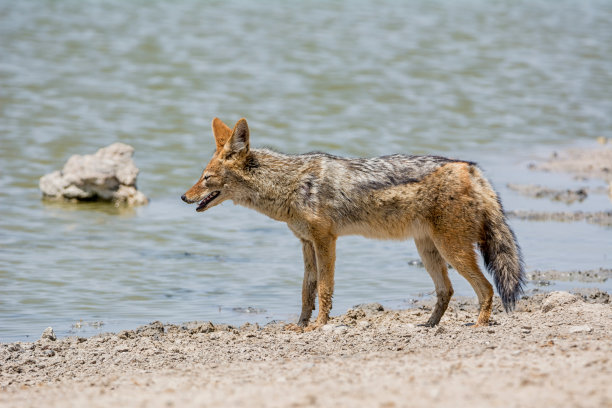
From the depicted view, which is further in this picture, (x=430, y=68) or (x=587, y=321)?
(x=430, y=68)

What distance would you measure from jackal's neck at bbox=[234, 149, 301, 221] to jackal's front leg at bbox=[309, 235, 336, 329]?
46cm

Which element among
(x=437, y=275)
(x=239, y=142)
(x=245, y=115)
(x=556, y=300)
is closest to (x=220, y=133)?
(x=239, y=142)

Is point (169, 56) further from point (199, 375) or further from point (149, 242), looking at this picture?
point (199, 375)

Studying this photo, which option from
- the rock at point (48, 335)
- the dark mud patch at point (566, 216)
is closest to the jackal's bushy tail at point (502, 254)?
the rock at point (48, 335)

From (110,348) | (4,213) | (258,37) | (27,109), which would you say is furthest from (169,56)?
(110,348)

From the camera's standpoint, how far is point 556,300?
9352mm

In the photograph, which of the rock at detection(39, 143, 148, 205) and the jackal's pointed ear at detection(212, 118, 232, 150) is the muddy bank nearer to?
the rock at detection(39, 143, 148, 205)

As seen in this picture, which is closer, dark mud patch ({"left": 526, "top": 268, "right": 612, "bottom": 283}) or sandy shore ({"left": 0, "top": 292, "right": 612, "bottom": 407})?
sandy shore ({"left": 0, "top": 292, "right": 612, "bottom": 407})

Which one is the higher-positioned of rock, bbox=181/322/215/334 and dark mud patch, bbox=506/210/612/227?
dark mud patch, bbox=506/210/612/227

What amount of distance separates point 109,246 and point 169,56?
1589 centimetres

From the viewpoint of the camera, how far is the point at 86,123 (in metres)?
21.0

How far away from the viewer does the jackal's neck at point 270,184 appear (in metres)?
9.56

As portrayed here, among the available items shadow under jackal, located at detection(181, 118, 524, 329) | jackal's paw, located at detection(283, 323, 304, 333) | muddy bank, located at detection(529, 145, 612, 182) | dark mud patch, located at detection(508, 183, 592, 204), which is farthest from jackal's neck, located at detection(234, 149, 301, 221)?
muddy bank, located at detection(529, 145, 612, 182)

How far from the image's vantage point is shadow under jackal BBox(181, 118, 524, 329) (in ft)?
29.0
